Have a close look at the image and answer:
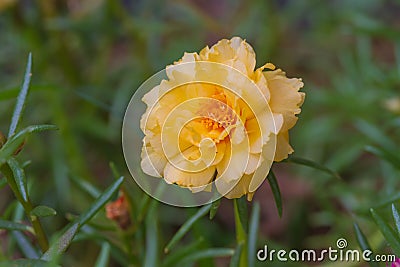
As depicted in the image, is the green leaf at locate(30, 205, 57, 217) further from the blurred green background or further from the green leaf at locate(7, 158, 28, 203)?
the blurred green background

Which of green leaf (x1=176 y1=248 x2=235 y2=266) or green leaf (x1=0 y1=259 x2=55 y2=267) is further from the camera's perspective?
green leaf (x1=176 y1=248 x2=235 y2=266)

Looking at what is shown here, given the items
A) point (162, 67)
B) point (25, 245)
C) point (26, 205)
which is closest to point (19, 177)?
point (26, 205)

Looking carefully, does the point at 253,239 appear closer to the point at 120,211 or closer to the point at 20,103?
the point at 120,211

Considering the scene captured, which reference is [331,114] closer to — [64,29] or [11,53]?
[64,29]

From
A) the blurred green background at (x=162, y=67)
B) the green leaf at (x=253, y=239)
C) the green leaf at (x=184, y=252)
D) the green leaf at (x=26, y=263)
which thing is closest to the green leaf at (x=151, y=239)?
the green leaf at (x=184, y=252)

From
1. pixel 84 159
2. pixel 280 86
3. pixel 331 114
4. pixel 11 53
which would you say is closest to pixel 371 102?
pixel 331 114

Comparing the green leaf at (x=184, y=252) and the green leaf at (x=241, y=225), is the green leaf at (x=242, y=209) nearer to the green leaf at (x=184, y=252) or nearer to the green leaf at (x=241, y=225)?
the green leaf at (x=241, y=225)

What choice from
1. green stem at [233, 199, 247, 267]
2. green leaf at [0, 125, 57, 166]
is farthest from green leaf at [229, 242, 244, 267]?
green leaf at [0, 125, 57, 166]
